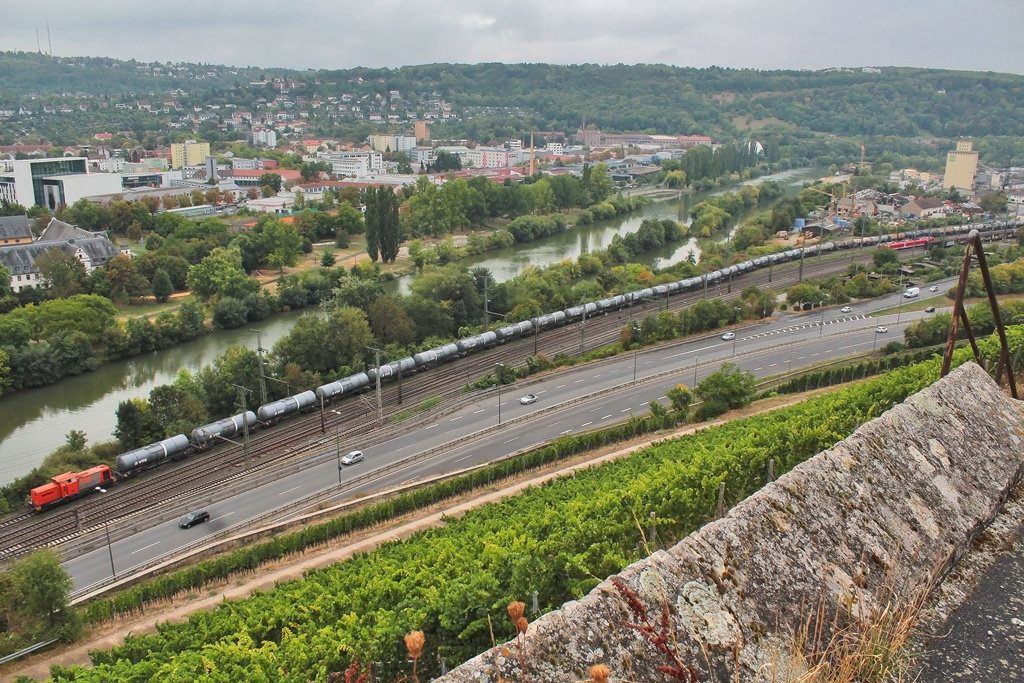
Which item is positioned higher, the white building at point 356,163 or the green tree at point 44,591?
the white building at point 356,163

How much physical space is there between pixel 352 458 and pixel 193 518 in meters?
3.21

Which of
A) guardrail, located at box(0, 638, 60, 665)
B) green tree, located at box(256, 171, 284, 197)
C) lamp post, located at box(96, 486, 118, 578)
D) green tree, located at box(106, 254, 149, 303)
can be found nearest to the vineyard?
guardrail, located at box(0, 638, 60, 665)

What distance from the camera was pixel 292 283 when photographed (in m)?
28.3

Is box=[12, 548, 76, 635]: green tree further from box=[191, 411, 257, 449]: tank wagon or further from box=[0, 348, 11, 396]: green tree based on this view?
box=[0, 348, 11, 396]: green tree

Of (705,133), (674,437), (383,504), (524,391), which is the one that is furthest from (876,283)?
(705,133)

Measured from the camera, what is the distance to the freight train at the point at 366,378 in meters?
15.1

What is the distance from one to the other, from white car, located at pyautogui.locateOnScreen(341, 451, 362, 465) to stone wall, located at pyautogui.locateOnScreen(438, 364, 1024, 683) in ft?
41.6

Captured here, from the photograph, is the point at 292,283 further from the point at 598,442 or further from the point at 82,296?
the point at 598,442

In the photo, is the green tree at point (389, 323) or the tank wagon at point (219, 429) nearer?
the tank wagon at point (219, 429)

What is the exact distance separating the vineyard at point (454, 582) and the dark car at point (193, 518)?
462 centimetres

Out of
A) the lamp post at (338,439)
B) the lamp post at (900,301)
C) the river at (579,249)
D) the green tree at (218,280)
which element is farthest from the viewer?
the river at (579,249)

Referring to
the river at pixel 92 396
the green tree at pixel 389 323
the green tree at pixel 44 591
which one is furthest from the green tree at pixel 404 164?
the green tree at pixel 44 591

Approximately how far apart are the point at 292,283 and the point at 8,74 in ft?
482

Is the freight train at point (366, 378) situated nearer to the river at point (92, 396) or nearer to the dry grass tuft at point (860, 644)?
the river at point (92, 396)
